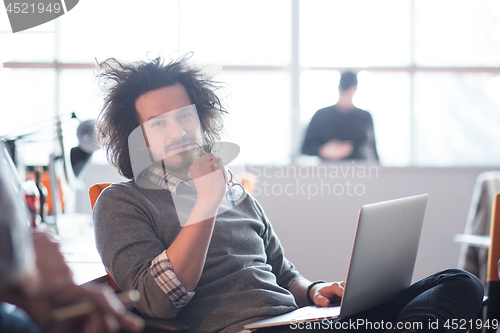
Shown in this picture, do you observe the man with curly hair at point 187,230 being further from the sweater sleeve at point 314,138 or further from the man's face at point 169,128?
the sweater sleeve at point 314,138

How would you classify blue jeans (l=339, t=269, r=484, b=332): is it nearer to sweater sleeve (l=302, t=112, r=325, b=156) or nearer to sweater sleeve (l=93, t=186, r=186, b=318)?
sweater sleeve (l=93, t=186, r=186, b=318)

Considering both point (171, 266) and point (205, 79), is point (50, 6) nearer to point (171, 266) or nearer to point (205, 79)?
point (205, 79)

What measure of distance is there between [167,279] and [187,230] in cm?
11

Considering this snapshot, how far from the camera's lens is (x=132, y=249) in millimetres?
954

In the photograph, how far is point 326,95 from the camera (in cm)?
313

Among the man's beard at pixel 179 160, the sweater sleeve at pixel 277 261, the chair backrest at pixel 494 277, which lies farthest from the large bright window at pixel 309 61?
the man's beard at pixel 179 160

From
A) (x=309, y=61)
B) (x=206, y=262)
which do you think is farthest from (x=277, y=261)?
(x=309, y=61)

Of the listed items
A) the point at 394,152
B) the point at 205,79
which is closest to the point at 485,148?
the point at 394,152

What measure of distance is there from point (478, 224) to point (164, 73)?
1716 millimetres

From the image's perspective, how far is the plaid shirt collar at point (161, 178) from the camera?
Answer: 1.16 m

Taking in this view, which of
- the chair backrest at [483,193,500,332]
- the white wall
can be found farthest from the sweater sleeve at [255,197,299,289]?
the white wall

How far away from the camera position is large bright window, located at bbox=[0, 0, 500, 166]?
3078mm

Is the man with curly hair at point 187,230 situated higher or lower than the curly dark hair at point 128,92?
lower

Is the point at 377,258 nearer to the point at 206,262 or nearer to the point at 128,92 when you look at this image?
the point at 206,262
